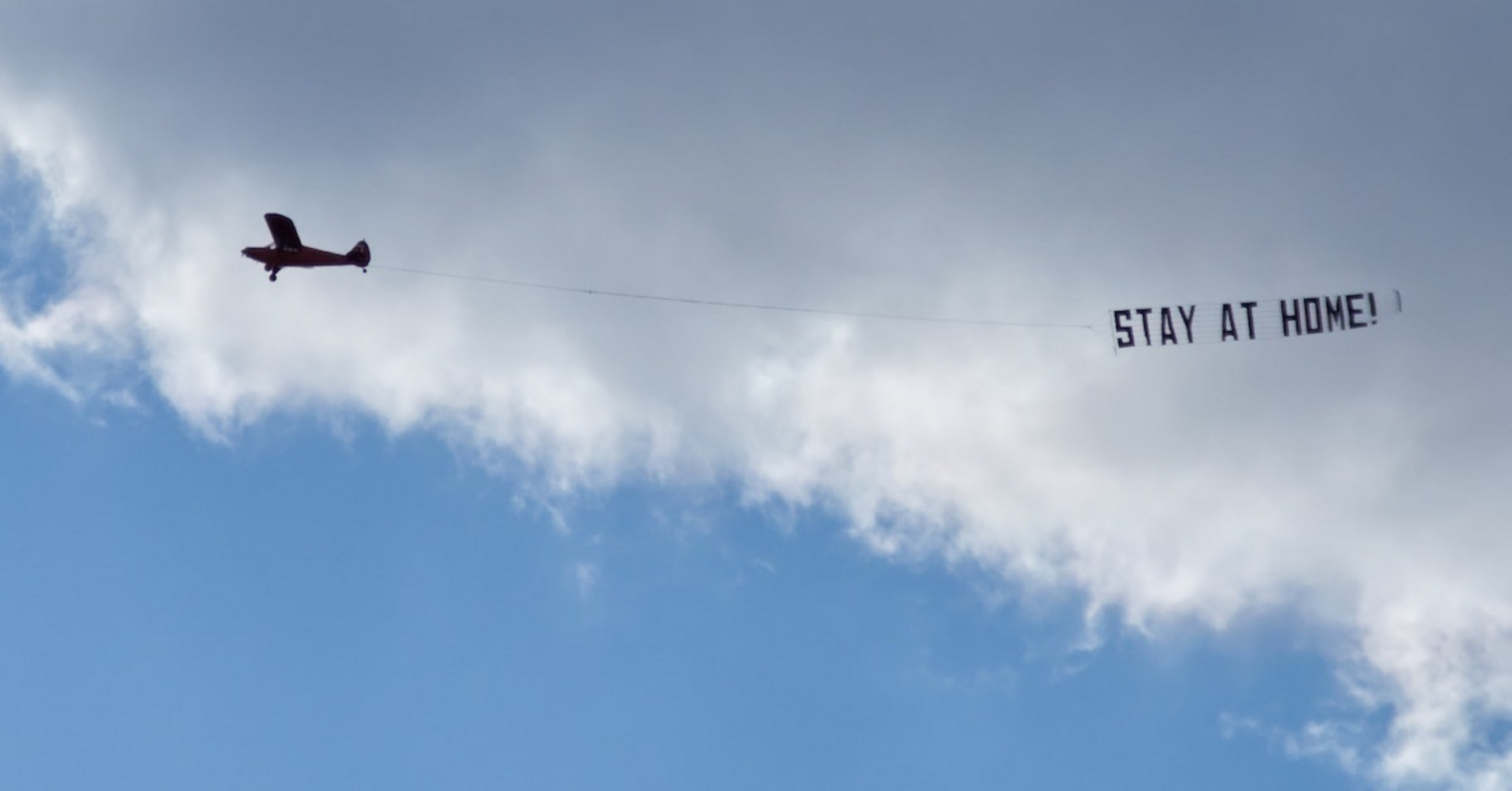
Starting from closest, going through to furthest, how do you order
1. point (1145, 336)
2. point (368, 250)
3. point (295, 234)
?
point (1145, 336) → point (295, 234) → point (368, 250)

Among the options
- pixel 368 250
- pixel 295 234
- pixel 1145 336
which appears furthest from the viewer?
pixel 368 250

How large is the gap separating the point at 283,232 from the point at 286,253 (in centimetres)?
278

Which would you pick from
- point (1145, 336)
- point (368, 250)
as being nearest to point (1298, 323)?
point (1145, 336)

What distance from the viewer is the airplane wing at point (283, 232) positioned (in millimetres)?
111875

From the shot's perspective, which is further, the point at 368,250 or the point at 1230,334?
the point at 368,250

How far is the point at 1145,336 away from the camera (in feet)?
353

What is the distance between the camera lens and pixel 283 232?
11331cm

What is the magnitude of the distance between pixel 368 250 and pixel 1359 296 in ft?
297

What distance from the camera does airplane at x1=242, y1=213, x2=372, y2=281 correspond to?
4439 inches

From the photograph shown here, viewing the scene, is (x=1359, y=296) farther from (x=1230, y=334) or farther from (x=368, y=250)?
(x=368, y=250)

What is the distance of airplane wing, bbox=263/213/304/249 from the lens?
112 meters

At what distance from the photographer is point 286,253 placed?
11550cm

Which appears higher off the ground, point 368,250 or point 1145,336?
point 368,250

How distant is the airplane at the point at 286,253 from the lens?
4439 inches
